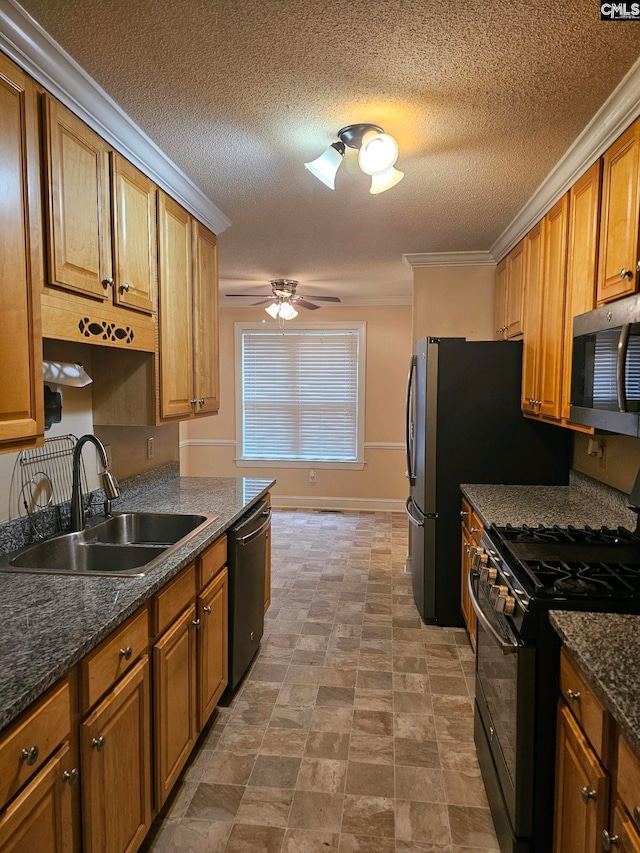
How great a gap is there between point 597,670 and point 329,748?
144cm

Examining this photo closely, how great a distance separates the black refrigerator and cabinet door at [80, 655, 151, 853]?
83.9 inches

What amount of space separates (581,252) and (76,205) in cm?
200

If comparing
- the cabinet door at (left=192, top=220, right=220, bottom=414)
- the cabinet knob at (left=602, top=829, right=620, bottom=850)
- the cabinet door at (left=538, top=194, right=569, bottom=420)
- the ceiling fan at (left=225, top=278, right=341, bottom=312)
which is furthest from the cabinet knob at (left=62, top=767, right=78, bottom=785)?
the ceiling fan at (left=225, top=278, right=341, bottom=312)

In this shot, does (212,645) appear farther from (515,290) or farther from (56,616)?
(515,290)

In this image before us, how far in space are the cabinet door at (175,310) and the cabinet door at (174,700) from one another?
108 cm

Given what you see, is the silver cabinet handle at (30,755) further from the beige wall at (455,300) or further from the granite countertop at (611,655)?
the beige wall at (455,300)

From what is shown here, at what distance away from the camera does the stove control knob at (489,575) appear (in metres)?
1.86

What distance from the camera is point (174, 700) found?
1799 mm

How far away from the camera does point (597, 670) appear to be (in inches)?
46.3

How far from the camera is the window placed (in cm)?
625

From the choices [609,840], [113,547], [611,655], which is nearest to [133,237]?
[113,547]

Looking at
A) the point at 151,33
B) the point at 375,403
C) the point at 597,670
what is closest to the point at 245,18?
the point at 151,33

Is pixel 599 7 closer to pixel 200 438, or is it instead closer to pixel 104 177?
pixel 104 177

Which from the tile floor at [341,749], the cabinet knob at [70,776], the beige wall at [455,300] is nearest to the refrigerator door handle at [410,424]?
the beige wall at [455,300]
